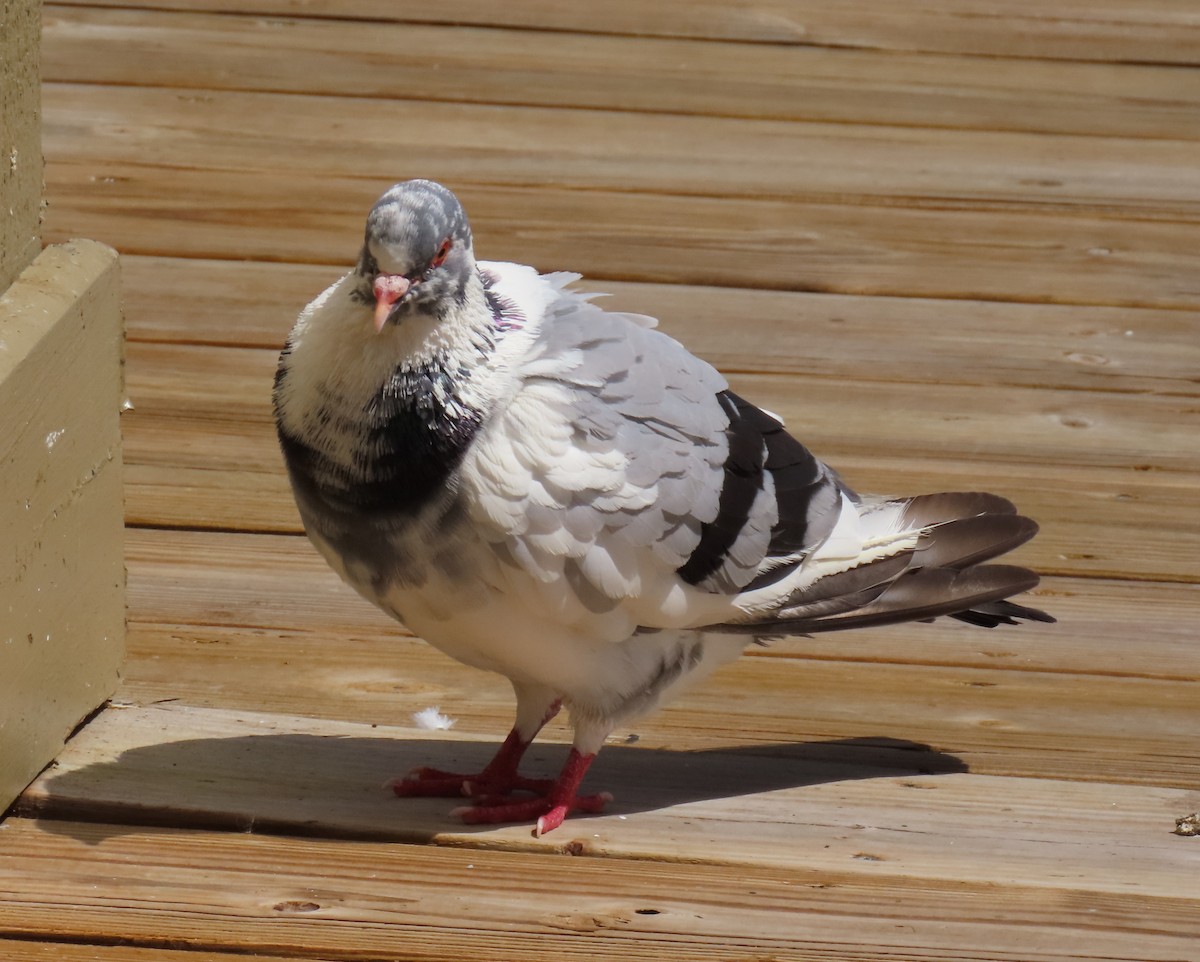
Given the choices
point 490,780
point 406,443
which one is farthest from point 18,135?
point 490,780

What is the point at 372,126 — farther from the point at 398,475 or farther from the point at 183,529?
the point at 398,475

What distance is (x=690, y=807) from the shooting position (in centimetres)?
254

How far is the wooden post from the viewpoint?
7.27 feet

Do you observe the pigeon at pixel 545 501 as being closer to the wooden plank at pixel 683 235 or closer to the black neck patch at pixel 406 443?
the black neck patch at pixel 406 443

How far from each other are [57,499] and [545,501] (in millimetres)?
654

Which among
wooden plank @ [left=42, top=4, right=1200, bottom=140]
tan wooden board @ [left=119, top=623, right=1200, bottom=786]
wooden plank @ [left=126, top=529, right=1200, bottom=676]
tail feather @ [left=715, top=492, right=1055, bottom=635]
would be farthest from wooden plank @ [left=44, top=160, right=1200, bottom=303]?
tail feather @ [left=715, top=492, right=1055, bottom=635]

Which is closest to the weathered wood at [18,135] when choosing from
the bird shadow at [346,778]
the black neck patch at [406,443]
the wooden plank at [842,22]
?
the black neck patch at [406,443]

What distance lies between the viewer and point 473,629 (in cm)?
239

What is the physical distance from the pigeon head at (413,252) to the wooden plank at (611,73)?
2.98m

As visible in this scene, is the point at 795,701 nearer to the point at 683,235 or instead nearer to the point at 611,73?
the point at 683,235

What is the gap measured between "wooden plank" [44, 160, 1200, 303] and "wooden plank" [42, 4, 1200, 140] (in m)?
0.60

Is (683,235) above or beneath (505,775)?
above

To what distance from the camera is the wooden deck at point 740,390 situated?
226 cm

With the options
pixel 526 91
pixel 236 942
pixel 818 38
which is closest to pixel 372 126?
pixel 526 91
